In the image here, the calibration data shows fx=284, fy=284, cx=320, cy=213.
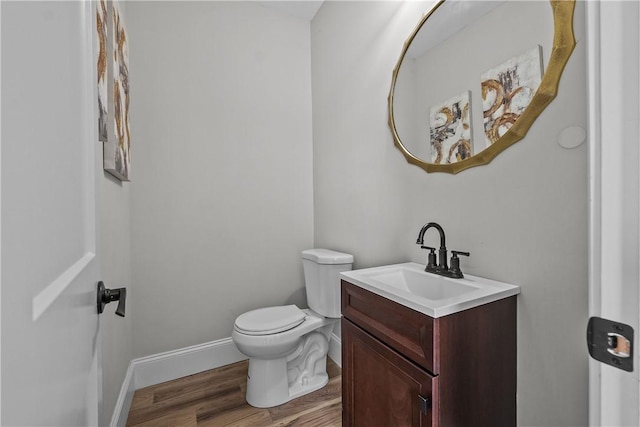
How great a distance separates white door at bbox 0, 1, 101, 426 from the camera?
0.73 ft

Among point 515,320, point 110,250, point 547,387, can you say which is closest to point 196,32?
point 110,250

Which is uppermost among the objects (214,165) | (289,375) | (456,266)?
(214,165)

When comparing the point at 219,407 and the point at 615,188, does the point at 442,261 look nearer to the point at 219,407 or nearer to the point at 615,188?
the point at 615,188

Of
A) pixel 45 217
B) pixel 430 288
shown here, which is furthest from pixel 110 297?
pixel 430 288

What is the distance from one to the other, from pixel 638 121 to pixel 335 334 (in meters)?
1.92

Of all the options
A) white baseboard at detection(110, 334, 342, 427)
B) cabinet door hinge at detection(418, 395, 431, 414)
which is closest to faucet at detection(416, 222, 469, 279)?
cabinet door hinge at detection(418, 395, 431, 414)

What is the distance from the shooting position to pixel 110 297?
0.62m

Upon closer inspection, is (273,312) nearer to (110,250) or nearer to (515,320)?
(110,250)

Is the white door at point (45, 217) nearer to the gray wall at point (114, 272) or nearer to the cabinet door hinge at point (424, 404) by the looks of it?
the gray wall at point (114, 272)

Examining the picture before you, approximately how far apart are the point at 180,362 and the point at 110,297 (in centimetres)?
153

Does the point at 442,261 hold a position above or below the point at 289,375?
above

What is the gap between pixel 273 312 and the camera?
1777mm

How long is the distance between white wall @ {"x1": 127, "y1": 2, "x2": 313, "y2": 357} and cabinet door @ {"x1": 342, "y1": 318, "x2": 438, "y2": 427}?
3.61 feet

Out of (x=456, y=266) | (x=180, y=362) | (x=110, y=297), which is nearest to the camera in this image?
(x=110, y=297)
